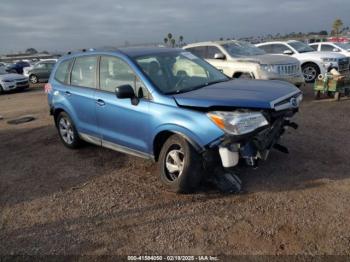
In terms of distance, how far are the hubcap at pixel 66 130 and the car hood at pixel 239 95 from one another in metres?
2.82

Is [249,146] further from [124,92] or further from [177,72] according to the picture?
[124,92]

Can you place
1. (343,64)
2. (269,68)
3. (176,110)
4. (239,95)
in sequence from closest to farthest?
(239,95) < (176,110) < (269,68) < (343,64)

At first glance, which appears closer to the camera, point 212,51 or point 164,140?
point 164,140

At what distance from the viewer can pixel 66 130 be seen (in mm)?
6613

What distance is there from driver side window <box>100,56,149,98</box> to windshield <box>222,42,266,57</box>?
607 cm

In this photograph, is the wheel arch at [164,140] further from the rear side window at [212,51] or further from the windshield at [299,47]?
the windshield at [299,47]

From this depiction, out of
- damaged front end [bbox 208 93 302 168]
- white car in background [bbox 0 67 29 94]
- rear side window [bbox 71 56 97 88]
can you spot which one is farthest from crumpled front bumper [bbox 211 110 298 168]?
white car in background [bbox 0 67 29 94]

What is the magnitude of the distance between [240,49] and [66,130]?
21.6ft

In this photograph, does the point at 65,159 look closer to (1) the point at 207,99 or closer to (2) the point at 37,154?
(2) the point at 37,154

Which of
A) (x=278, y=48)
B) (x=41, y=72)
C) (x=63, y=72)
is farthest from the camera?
(x=41, y=72)

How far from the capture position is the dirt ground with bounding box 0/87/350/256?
11.4 ft

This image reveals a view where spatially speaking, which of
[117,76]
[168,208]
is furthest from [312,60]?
[168,208]

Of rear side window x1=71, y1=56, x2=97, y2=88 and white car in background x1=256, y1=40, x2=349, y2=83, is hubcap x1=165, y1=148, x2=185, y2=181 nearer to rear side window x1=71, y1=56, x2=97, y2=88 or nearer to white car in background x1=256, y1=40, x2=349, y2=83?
rear side window x1=71, y1=56, x2=97, y2=88

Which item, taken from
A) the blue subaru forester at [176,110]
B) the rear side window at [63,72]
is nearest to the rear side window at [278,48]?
the blue subaru forester at [176,110]
